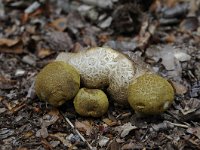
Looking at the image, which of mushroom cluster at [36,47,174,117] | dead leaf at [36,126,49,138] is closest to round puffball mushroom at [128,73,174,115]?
mushroom cluster at [36,47,174,117]

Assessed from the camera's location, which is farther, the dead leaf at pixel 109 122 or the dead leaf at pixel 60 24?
the dead leaf at pixel 60 24

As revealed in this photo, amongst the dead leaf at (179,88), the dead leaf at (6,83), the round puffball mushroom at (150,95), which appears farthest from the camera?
the dead leaf at (6,83)

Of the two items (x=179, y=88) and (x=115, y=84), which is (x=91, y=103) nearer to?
(x=115, y=84)

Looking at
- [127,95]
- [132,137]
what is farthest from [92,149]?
[127,95]

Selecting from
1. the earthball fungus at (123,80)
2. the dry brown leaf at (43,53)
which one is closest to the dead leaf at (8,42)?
the dry brown leaf at (43,53)

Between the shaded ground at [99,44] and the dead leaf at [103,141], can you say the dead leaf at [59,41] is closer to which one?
the shaded ground at [99,44]

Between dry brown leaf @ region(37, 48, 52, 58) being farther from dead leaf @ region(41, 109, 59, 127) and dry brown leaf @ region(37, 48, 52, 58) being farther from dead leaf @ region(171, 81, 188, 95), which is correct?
dead leaf @ region(171, 81, 188, 95)

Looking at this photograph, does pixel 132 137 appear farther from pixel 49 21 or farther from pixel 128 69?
pixel 49 21
